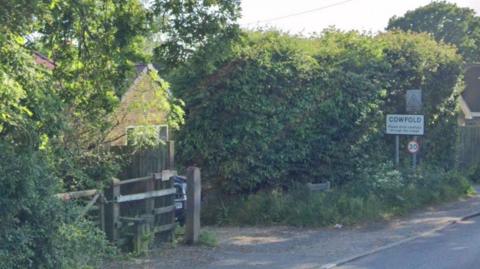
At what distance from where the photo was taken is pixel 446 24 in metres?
69.4

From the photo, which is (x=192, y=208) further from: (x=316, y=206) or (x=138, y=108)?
(x=316, y=206)

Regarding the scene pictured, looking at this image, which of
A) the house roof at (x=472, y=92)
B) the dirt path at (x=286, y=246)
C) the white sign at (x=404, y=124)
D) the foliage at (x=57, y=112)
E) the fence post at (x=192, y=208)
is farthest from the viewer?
the house roof at (x=472, y=92)

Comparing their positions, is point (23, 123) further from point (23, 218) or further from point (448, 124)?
point (448, 124)

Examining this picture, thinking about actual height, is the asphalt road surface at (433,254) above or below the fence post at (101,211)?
below

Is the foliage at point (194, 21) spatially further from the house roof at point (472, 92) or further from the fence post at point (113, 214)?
the house roof at point (472, 92)

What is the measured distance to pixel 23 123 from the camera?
309 inches

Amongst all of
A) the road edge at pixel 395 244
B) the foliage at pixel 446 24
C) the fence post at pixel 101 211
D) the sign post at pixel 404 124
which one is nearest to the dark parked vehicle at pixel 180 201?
the fence post at pixel 101 211

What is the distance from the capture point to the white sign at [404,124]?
1916 centimetres

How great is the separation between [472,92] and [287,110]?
98.0 feet

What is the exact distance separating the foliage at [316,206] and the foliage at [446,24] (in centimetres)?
5348

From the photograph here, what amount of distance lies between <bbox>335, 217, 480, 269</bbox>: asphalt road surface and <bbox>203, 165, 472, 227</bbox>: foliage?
2.14 m

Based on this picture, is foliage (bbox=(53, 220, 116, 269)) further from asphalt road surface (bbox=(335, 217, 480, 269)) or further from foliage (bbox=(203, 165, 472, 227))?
foliage (bbox=(203, 165, 472, 227))

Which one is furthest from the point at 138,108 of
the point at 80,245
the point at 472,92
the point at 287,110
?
the point at 472,92

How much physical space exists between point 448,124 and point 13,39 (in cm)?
1730
